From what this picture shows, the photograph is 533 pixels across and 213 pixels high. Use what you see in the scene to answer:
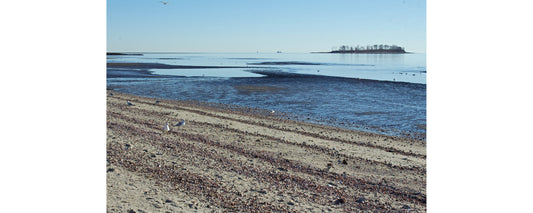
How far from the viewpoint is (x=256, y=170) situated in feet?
20.5

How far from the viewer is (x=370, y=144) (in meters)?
9.26

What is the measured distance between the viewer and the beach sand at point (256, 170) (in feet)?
15.9

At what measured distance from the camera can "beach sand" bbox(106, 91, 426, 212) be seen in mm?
4859
